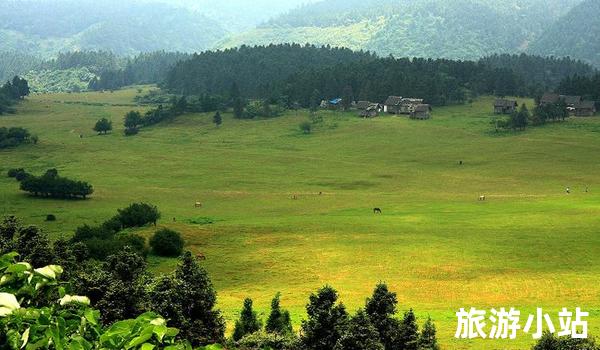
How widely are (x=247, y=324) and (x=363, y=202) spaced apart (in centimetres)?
5136

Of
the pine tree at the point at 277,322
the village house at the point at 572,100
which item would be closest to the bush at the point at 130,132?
the village house at the point at 572,100

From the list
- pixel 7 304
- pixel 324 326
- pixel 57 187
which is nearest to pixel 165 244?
pixel 324 326

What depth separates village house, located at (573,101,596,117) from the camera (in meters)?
154

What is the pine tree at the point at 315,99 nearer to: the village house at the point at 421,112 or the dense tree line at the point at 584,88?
the village house at the point at 421,112

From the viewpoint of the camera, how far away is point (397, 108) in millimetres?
171875

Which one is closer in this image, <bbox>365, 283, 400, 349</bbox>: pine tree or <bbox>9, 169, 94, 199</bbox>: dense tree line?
<bbox>365, 283, 400, 349</bbox>: pine tree

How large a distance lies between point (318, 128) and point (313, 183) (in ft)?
177

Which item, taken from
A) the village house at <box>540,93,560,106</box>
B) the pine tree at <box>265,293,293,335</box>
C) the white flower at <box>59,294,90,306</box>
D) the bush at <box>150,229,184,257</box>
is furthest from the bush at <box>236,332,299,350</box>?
the village house at <box>540,93,560,106</box>

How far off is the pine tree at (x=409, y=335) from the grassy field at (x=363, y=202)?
566 centimetres

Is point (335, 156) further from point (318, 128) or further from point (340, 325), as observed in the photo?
point (340, 325)

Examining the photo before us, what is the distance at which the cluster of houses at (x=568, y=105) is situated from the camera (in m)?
154

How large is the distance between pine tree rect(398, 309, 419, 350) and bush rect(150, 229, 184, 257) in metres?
32.9

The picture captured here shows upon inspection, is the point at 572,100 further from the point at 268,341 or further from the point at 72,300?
the point at 72,300

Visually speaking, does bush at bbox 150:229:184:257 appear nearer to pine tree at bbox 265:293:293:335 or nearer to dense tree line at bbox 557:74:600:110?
pine tree at bbox 265:293:293:335
